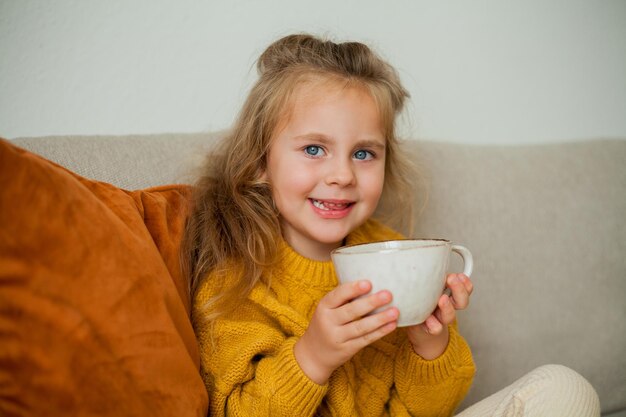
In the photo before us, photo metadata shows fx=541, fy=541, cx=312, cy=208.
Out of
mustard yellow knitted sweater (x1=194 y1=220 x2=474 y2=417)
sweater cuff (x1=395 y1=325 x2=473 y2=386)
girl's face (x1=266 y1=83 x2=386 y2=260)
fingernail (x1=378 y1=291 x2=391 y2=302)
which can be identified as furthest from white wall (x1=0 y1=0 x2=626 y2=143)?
fingernail (x1=378 y1=291 x2=391 y2=302)

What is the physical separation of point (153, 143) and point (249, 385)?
1.55ft

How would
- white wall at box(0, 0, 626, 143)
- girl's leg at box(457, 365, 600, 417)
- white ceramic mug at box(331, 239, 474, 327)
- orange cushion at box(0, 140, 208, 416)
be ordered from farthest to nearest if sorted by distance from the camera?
1. white wall at box(0, 0, 626, 143)
2. girl's leg at box(457, 365, 600, 417)
3. white ceramic mug at box(331, 239, 474, 327)
4. orange cushion at box(0, 140, 208, 416)

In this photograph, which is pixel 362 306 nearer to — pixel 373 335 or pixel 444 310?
pixel 373 335

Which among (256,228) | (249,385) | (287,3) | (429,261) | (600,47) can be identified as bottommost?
(249,385)

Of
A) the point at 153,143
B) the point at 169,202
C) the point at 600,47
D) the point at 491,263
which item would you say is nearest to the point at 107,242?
the point at 169,202

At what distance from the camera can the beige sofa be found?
1171 mm

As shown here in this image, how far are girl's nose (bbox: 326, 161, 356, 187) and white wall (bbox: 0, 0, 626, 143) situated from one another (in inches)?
19.6

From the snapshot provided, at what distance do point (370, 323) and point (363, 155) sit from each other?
1.29 ft

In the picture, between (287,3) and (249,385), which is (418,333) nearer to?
(249,385)

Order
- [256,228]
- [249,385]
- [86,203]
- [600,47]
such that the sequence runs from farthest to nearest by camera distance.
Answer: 1. [600,47]
2. [256,228]
3. [249,385]
4. [86,203]

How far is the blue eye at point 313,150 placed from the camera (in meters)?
0.94

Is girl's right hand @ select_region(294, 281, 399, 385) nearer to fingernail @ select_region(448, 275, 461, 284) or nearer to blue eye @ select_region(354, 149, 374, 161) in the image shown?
fingernail @ select_region(448, 275, 461, 284)

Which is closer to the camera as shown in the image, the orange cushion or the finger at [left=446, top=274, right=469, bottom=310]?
the orange cushion

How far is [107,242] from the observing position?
587mm
